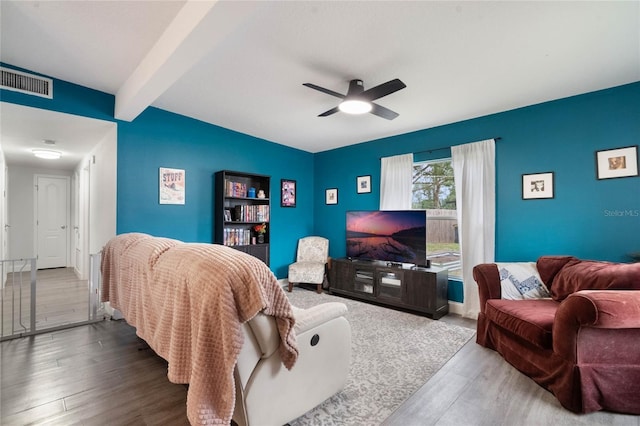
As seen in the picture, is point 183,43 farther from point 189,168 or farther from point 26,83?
point 189,168

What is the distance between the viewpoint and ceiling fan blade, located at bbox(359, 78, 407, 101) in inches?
89.7

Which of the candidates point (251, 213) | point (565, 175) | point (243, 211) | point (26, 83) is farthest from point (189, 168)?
point (565, 175)

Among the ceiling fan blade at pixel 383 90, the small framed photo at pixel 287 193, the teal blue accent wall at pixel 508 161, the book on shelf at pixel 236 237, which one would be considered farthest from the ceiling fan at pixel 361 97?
the small framed photo at pixel 287 193

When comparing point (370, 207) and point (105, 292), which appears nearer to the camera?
point (105, 292)

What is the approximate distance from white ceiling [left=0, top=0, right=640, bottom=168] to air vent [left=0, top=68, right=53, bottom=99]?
116 mm

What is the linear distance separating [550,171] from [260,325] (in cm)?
365

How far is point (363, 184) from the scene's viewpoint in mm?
5035

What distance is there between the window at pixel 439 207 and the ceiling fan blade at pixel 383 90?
2.16 meters

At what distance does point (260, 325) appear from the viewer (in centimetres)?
136

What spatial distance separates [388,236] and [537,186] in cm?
193

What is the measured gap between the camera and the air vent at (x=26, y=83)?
8.54 feet

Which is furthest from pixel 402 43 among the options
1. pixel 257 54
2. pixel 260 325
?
pixel 260 325

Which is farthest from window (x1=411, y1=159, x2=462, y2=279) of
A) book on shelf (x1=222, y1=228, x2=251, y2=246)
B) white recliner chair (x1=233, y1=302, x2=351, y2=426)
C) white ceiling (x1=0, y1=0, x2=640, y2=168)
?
white recliner chair (x1=233, y1=302, x2=351, y2=426)

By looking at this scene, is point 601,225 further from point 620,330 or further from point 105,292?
point 105,292
